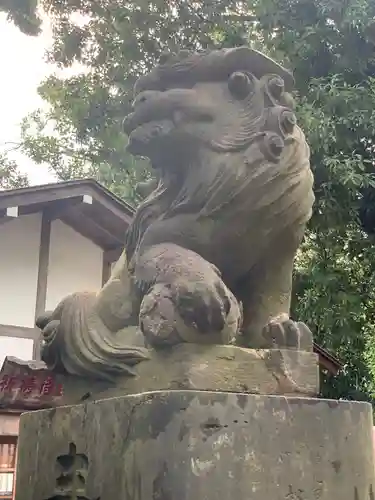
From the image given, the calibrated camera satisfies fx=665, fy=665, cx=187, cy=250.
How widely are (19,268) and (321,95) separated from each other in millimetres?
4034

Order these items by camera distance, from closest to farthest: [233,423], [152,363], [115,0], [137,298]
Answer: [233,423]
[152,363]
[137,298]
[115,0]

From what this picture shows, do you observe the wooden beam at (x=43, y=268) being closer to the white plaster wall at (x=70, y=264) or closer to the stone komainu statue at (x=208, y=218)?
the white plaster wall at (x=70, y=264)

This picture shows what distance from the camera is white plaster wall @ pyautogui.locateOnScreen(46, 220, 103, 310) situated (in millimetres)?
8250

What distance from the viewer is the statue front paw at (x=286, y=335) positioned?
227 cm

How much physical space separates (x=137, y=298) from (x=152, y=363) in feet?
1.03

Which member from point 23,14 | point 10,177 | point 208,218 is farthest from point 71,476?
point 10,177

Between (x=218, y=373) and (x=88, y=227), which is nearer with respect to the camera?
(x=218, y=373)

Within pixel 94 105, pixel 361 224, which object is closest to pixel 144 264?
pixel 361 224

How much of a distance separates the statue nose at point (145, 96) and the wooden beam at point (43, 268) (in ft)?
18.5

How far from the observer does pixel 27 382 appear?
6914 mm

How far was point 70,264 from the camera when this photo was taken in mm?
8516

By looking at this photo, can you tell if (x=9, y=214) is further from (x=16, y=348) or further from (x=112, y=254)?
(x=112, y=254)

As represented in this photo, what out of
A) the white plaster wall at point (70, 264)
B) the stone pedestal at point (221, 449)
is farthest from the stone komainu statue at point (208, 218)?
the white plaster wall at point (70, 264)

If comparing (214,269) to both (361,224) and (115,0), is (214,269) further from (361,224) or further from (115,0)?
(115,0)
